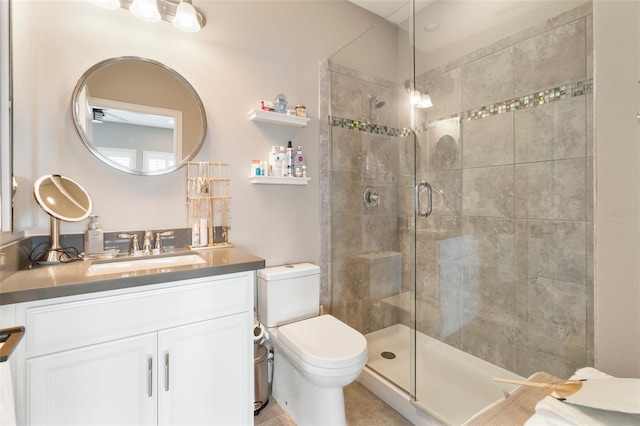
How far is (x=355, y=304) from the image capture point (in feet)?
7.60

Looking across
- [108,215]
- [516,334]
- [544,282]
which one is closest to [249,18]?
[108,215]

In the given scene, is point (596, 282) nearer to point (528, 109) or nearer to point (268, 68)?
point (528, 109)

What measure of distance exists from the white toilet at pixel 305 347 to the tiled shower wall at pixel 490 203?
Answer: 0.49 m

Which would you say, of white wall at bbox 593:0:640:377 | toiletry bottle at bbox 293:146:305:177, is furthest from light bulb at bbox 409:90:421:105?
white wall at bbox 593:0:640:377

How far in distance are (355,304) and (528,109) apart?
1758 mm

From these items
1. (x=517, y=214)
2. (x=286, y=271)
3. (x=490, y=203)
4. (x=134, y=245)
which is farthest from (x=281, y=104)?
(x=517, y=214)

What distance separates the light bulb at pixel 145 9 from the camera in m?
1.47

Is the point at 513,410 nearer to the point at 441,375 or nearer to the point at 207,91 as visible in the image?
the point at 441,375

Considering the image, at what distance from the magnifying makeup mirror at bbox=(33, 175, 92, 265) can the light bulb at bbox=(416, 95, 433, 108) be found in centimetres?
220

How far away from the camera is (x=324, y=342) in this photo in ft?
5.02

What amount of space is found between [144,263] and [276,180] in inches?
34.3

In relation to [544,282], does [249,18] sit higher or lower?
higher

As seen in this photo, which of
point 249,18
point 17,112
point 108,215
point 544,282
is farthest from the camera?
point 249,18

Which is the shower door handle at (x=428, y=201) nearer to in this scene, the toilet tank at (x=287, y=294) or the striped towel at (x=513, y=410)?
the toilet tank at (x=287, y=294)
